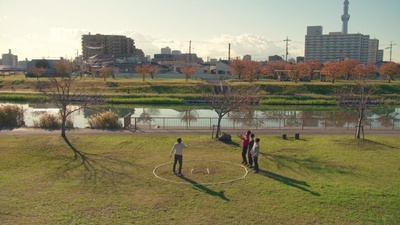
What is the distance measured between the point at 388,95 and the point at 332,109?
20031 mm

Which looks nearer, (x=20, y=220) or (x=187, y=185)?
(x=20, y=220)

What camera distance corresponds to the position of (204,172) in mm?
13781

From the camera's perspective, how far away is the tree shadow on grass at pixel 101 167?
1281cm

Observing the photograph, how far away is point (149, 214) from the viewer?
9.77 m

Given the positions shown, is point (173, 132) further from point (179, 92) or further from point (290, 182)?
point (179, 92)

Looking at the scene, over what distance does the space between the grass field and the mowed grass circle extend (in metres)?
0.04

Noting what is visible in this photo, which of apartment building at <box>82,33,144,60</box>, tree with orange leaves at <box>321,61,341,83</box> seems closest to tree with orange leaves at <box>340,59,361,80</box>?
tree with orange leaves at <box>321,61,341,83</box>

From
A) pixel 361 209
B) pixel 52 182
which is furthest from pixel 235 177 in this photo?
pixel 52 182

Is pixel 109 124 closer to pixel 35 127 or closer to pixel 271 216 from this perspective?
pixel 35 127

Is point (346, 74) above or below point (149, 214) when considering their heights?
above

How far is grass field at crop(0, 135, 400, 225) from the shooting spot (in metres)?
9.73

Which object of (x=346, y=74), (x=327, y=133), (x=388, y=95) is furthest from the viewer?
(x=346, y=74)

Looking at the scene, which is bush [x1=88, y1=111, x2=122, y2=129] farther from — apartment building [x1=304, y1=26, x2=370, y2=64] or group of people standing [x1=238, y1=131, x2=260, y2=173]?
apartment building [x1=304, y1=26, x2=370, y2=64]

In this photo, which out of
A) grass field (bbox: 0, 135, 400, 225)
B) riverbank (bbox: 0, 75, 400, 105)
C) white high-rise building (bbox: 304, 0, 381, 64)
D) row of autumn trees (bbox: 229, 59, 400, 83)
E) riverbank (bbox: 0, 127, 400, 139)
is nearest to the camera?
grass field (bbox: 0, 135, 400, 225)
